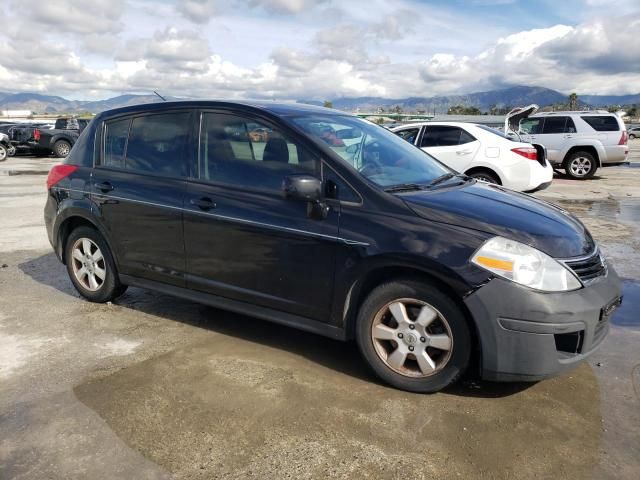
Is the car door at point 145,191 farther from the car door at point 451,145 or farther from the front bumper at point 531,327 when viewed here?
the car door at point 451,145

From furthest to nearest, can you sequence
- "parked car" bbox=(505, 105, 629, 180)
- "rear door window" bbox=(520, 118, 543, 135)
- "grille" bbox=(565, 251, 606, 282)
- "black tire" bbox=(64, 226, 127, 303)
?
"rear door window" bbox=(520, 118, 543, 135) < "parked car" bbox=(505, 105, 629, 180) < "black tire" bbox=(64, 226, 127, 303) < "grille" bbox=(565, 251, 606, 282)

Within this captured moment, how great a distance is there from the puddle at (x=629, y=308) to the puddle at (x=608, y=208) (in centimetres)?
417

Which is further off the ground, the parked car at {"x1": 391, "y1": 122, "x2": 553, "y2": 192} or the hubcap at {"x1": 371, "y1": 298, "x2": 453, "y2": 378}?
the parked car at {"x1": 391, "y1": 122, "x2": 553, "y2": 192}

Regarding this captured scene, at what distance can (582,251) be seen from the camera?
3254 millimetres

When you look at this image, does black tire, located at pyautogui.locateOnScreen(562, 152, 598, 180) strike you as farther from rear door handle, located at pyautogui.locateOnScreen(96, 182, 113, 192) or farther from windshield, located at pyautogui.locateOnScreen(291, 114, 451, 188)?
rear door handle, located at pyautogui.locateOnScreen(96, 182, 113, 192)

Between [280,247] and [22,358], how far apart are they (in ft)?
6.67

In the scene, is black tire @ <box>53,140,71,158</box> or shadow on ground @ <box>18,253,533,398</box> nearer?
shadow on ground @ <box>18,253,533,398</box>

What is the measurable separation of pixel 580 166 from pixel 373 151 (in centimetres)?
1328

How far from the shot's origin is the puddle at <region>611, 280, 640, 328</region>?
4.53 m

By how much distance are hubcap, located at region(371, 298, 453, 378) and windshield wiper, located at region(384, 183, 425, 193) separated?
0.72m

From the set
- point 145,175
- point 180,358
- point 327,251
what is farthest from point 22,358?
point 327,251

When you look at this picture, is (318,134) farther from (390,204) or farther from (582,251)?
(582,251)

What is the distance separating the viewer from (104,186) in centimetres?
455

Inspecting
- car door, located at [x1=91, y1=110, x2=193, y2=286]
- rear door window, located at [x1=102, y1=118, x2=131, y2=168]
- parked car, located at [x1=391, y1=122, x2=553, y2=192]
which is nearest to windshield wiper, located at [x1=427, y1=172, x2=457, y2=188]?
car door, located at [x1=91, y1=110, x2=193, y2=286]
